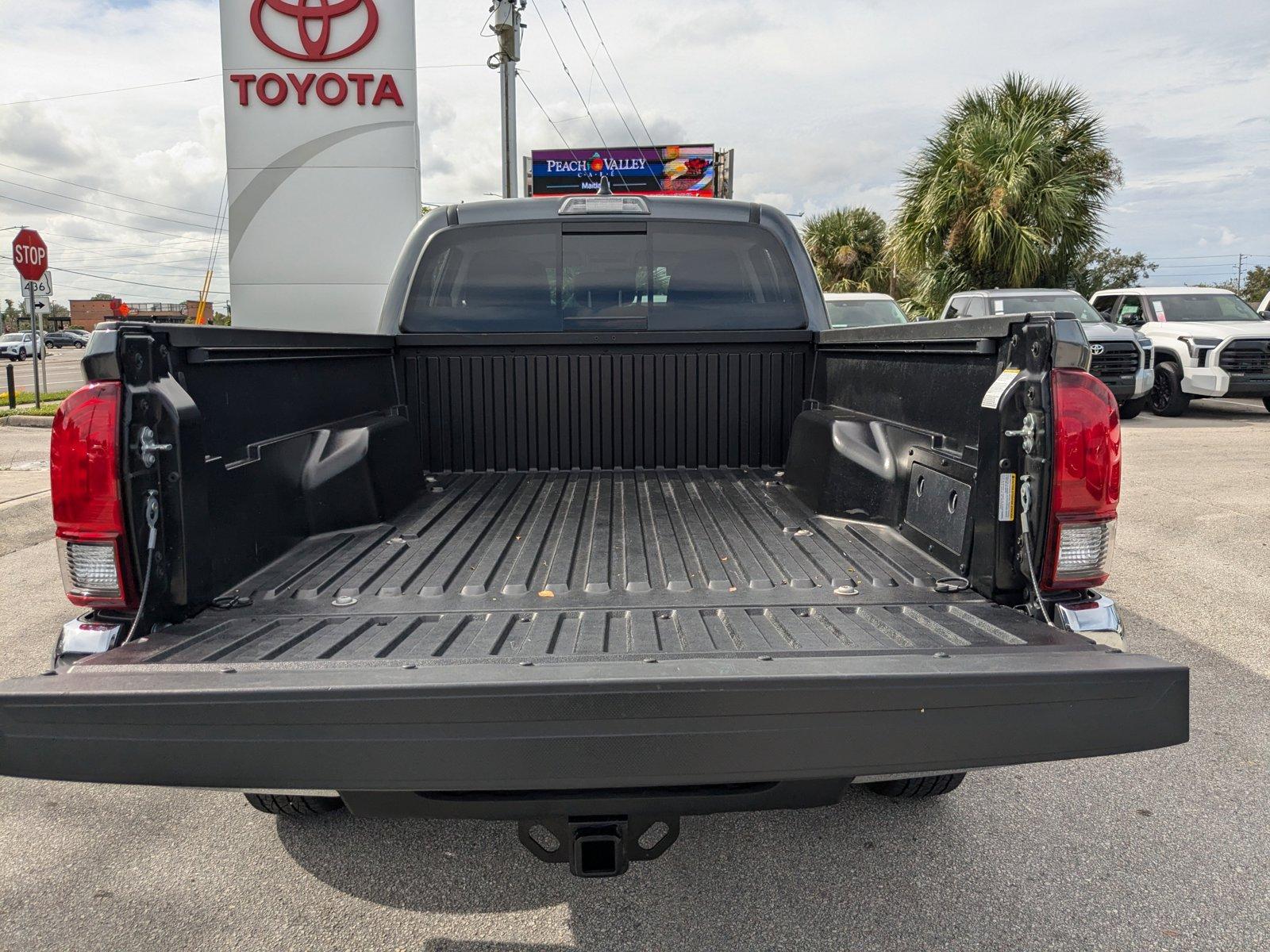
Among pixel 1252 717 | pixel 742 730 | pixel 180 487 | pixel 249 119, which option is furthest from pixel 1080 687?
pixel 249 119

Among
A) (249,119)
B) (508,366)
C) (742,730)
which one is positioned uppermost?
(249,119)

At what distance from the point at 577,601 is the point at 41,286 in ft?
63.6

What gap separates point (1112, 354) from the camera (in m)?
14.1

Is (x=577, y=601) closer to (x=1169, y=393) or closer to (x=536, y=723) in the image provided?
(x=536, y=723)

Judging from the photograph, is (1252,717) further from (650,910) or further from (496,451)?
(496,451)

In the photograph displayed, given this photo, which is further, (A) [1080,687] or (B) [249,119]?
(B) [249,119]

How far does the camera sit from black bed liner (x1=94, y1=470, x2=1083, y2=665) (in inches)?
81.5

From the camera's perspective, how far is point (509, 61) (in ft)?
53.0

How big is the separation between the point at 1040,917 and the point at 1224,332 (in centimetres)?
1478

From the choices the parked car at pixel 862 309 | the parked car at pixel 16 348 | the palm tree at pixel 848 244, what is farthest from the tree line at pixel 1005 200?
the parked car at pixel 16 348

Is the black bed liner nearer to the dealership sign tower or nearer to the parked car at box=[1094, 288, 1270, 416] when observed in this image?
the dealership sign tower

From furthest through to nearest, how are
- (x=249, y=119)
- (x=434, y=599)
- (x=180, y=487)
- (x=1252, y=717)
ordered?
(x=249, y=119) → (x=1252, y=717) → (x=434, y=599) → (x=180, y=487)

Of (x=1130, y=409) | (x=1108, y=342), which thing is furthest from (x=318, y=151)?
(x=1130, y=409)

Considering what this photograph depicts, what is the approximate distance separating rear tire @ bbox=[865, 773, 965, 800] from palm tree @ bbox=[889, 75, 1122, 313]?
1677 centimetres
